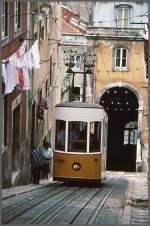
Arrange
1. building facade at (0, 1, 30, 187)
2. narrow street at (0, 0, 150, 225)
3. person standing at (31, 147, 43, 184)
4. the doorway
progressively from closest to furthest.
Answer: narrow street at (0, 0, 150, 225)
building facade at (0, 1, 30, 187)
the doorway
person standing at (31, 147, 43, 184)

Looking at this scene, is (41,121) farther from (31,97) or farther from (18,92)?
(18,92)

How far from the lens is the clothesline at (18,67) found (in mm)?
8615

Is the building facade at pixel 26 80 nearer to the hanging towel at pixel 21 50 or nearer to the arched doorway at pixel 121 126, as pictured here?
the hanging towel at pixel 21 50

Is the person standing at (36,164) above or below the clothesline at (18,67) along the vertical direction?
below

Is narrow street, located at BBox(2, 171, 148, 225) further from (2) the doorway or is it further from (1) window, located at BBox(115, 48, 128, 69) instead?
(1) window, located at BBox(115, 48, 128, 69)

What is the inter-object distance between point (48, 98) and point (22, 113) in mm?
2491

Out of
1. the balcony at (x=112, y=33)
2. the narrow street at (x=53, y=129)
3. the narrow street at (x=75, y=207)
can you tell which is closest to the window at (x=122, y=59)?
the balcony at (x=112, y=33)

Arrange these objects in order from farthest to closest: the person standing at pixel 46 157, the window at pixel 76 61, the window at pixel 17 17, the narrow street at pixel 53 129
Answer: the window at pixel 76 61 → the person standing at pixel 46 157 → the window at pixel 17 17 → the narrow street at pixel 53 129

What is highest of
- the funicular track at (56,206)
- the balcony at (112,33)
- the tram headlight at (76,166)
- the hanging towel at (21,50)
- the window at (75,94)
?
the balcony at (112,33)

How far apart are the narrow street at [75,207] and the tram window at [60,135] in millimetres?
782

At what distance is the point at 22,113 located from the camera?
11.4 meters

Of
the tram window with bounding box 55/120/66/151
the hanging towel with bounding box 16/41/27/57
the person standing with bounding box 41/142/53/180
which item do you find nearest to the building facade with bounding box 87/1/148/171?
the person standing with bounding box 41/142/53/180

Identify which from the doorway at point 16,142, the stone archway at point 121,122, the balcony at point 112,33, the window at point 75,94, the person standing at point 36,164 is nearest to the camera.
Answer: the doorway at point 16,142

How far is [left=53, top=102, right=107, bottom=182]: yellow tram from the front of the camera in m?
11.4
